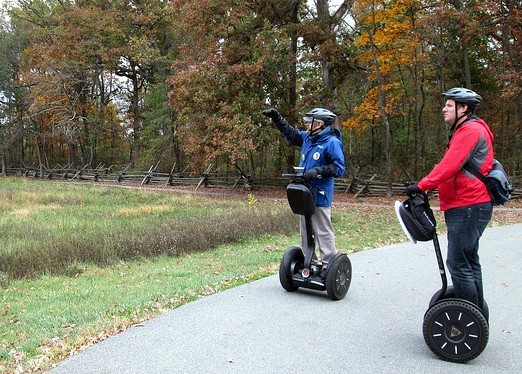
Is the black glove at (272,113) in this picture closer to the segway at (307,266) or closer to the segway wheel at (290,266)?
the segway at (307,266)

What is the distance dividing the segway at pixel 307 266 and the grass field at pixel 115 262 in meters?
1.05

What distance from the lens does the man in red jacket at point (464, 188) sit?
3.66m

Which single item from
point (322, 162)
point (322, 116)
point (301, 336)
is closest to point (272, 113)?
point (322, 116)

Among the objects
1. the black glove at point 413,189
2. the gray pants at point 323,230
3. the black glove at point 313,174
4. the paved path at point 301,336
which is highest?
the black glove at point 313,174

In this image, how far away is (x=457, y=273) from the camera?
3.75 meters

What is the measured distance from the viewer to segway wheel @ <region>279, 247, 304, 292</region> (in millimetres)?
5324

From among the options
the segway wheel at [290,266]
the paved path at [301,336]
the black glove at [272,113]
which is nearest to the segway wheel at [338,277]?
the paved path at [301,336]

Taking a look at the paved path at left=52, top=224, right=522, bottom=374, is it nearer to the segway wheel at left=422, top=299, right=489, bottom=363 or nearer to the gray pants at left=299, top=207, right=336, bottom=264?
the segway wheel at left=422, top=299, right=489, bottom=363

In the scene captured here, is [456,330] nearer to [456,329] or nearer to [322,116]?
[456,329]

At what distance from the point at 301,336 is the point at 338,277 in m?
1.14

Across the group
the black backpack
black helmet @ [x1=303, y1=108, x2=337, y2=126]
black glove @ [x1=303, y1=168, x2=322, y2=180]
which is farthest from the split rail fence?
the black backpack

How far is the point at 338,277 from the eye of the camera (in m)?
5.10

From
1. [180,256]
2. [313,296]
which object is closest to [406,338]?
[313,296]

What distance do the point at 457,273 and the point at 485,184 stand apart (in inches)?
30.1
